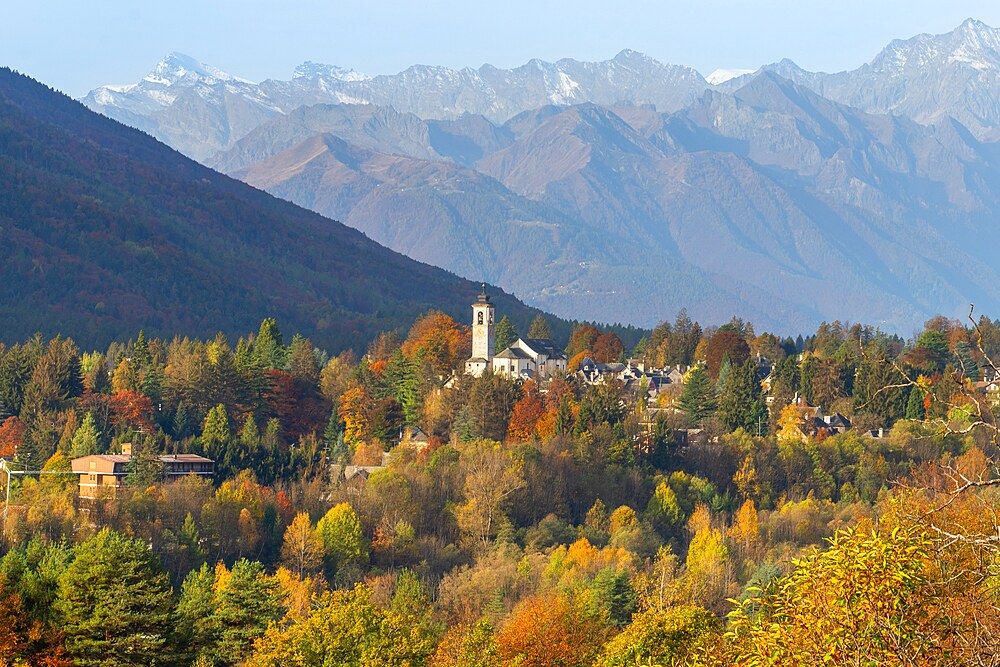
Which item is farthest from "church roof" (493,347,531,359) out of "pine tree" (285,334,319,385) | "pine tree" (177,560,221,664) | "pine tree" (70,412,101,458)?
"pine tree" (177,560,221,664)

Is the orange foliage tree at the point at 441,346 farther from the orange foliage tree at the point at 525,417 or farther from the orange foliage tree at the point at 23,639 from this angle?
the orange foliage tree at the point at 23,639

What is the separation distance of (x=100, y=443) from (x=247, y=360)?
25.5m

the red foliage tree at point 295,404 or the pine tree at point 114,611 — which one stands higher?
the red foliage tree at point 295,404

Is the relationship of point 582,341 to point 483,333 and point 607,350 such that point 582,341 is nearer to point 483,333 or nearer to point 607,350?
point 607,350

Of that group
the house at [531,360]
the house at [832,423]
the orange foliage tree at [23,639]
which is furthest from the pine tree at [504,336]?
the orange foliage tree at [23,639]

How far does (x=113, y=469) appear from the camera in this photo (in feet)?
398

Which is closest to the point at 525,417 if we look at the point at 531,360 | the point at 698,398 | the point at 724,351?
the point at 698,398

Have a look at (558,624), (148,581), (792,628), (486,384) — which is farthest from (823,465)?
(792,628)

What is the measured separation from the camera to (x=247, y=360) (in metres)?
154

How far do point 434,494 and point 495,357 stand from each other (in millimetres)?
37607

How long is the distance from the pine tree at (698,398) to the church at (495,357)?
11072 millimetres

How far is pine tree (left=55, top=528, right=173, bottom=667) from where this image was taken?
199 feet

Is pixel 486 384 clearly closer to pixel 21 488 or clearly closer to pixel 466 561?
pixel 466 561

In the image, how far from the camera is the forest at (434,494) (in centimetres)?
6438
